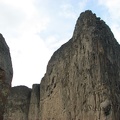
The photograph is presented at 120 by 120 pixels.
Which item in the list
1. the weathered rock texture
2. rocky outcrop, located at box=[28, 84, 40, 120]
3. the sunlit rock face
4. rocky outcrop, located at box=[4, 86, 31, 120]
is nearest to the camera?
the weathered rock texture

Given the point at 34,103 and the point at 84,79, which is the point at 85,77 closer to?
the point at 84,79

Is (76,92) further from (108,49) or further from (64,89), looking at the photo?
→ (108,49)

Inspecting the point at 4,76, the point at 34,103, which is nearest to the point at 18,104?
the point at 34,103

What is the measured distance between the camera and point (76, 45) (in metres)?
16.2

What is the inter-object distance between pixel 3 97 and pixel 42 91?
1629 cm

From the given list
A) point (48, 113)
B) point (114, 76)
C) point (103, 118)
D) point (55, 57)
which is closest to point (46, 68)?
point (55, 57)

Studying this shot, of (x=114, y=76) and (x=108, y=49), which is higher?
(x=108, y=49)

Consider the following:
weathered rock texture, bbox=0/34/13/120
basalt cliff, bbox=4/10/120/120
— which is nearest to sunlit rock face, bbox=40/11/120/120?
basalt cliff, bbox=4/10/120/120

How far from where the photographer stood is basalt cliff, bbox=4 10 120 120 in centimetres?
1368

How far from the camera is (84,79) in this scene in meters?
14.7

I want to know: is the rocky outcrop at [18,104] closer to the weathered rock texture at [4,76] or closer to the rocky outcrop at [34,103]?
the rocky outcrop at [34,103]

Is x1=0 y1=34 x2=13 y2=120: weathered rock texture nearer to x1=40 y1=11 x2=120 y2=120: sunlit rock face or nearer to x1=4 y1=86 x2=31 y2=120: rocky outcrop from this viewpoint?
x1=40 y1=11 x2=120 y2=120: sunlit rock face

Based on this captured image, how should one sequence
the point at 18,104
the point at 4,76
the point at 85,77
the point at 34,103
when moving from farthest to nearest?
1. the point at 18,104
2. the point at 34,103
3. the point at 85,77
4. the point at 4,76

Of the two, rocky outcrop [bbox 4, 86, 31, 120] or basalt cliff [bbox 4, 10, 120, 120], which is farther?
rocky outcrop [bbox 4, 86, 31, 120]
